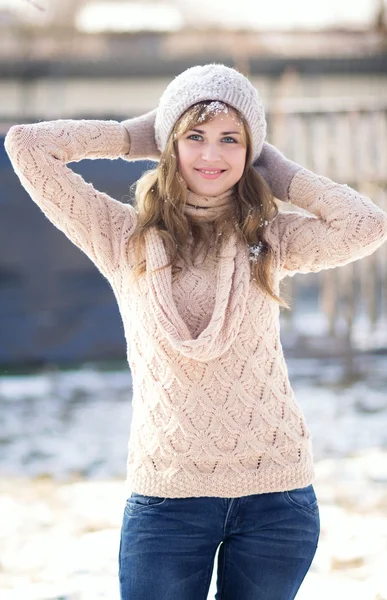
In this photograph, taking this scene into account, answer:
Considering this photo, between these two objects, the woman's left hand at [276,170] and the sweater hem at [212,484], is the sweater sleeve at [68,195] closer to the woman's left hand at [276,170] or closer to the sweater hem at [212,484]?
A: the woman's left hand at [276,170]

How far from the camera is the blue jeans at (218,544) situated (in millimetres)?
1586

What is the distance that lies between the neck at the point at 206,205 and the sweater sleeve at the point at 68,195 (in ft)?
0.45

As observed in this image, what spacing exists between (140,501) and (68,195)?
2.30 feet

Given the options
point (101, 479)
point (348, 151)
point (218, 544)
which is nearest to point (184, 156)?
point (218, 544)

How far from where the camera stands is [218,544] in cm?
163

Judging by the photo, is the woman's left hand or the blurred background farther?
the blurred background

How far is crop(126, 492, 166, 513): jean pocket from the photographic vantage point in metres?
1.62

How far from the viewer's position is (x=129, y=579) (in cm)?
161

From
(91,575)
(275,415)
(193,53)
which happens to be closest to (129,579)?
(275,415)

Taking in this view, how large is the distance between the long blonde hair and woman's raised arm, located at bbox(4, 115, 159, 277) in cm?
6

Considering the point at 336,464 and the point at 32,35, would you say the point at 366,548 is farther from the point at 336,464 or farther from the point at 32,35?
the point at 32,35

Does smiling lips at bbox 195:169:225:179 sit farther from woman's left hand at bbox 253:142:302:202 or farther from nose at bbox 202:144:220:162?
woman's left hand at bbox 253:142:302:202

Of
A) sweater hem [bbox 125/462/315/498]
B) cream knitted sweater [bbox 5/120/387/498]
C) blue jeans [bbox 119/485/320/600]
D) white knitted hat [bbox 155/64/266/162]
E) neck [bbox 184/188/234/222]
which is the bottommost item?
blue jeans [bbox 119/485/320/600]

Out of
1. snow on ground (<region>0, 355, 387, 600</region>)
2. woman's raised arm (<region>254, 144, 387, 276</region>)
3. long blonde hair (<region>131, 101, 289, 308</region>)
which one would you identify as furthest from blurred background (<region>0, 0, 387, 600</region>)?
woman's raised arm (<region>254, 144, 387, 276</region>)
